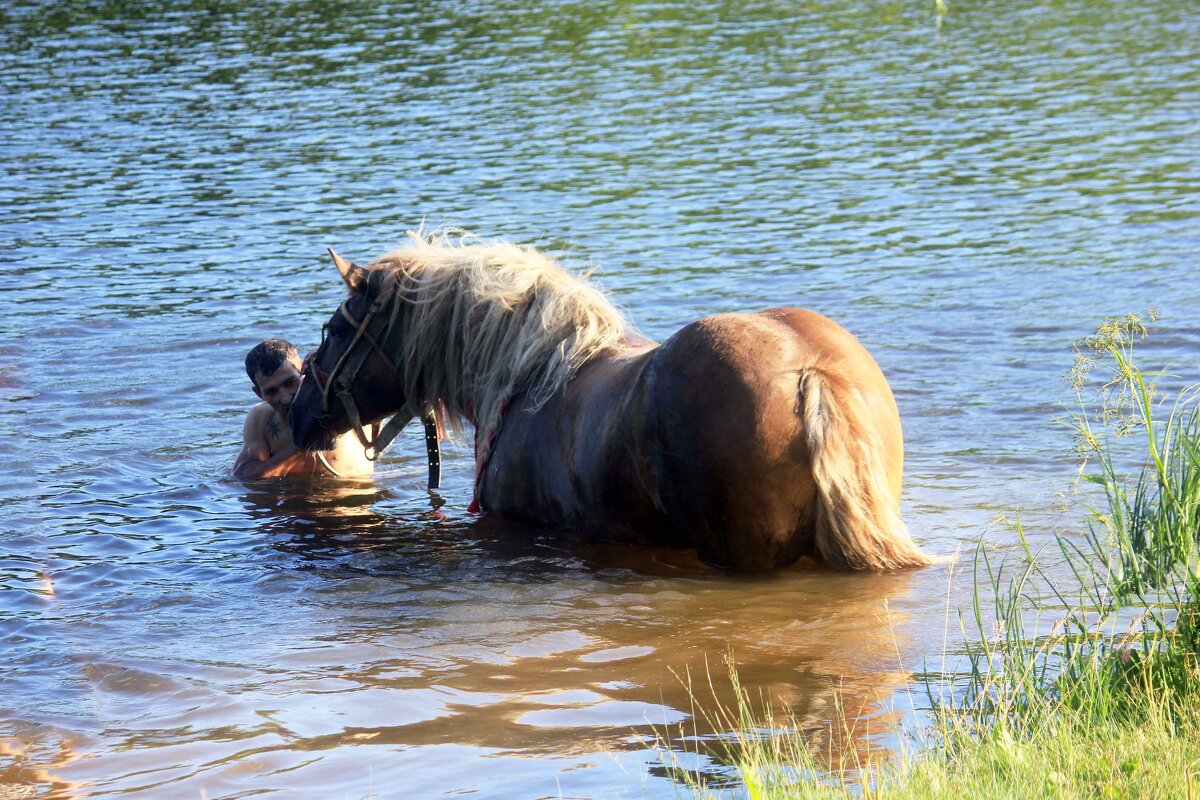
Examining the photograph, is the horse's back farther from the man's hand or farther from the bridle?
the man's hand

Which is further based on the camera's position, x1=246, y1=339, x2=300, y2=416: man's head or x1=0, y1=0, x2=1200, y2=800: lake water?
x1=246, y1=339, x2=300, y2=416: man's head

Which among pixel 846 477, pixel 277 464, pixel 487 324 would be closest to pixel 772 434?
pixel 846 477

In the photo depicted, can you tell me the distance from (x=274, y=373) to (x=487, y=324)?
2037 millimetres

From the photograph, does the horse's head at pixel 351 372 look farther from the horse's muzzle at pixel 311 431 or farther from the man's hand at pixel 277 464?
the man's hand at pixel 277 464

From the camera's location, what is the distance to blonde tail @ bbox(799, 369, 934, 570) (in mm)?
5047

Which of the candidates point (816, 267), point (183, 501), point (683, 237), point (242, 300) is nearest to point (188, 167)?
point (242, 300)

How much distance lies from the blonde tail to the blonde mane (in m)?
1.57

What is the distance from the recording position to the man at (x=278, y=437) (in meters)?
8.14

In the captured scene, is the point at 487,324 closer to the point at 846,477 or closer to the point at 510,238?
the point at 846,477

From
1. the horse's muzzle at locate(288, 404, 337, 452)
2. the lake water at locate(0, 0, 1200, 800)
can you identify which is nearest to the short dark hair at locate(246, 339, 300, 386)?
the horse's muzzle at locate(288, 404, 337, 452)

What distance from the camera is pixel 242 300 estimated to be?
12352mm

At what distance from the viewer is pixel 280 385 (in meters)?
8.14

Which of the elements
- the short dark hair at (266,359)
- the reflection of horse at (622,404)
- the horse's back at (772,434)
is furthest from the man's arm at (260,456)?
the horse's back at (772,434)

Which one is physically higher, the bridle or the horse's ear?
the horse's ear
